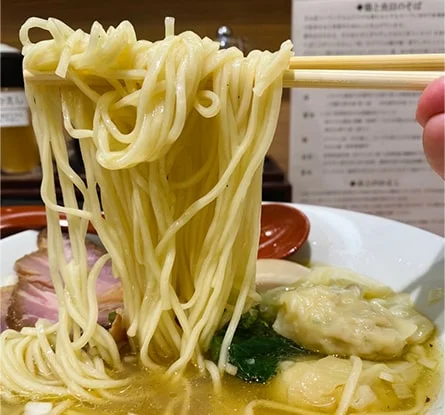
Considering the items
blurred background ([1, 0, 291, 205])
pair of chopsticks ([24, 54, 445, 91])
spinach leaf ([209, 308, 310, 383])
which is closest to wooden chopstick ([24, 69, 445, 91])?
pair of chopsticks ([24, 54, 445, 91])

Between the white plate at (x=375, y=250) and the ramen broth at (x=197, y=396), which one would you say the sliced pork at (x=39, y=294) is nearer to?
the white plate at (x=375, y=250)

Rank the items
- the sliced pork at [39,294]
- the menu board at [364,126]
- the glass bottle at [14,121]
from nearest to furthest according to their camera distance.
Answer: the sliced pork at [39,294] < the glass bottle at [14,121] < the menu board at [364,126]

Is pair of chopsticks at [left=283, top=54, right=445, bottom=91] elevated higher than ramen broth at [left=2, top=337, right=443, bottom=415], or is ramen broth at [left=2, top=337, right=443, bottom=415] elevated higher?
pair of chopsticks at [left=283, top=54, right=445, bottom=91]

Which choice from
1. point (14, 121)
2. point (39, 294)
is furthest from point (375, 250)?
point (14, 121)

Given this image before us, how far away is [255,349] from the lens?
3.89ft

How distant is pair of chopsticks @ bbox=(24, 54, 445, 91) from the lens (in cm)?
103

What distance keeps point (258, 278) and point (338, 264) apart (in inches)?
10.9

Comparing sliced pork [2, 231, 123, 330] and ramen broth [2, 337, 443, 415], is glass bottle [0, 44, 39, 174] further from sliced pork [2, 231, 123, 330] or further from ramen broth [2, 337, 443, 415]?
ramen broth [2, 337, 443, 415]

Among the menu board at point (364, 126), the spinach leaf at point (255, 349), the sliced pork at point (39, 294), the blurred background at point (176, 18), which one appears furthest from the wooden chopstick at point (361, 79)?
the menu board at point (364, 126)

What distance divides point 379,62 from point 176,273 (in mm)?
627

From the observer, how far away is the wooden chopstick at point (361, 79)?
1.02 m

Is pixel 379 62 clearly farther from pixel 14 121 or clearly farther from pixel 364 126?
pixel 14 121

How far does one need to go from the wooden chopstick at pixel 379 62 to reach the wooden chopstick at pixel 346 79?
0.06m

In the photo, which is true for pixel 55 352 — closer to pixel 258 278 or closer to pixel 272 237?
pixel 258 278
